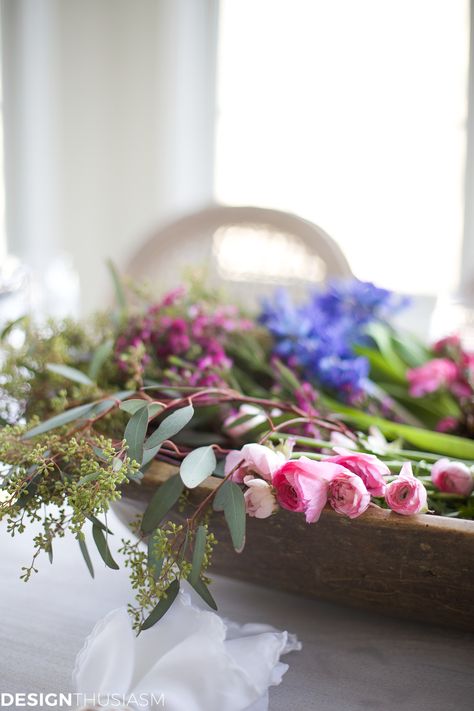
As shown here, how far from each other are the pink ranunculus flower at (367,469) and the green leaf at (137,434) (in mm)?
130

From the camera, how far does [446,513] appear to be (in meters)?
0.58

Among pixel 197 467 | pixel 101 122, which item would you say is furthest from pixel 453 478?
pixel 101 122

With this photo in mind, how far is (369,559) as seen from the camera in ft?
1.70

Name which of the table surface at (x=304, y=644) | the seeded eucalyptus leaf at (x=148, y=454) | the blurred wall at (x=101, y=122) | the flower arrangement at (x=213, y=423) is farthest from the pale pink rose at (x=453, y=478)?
the blurred wall at (x=101, y=122)

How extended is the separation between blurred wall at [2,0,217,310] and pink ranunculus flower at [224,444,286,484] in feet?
7.93

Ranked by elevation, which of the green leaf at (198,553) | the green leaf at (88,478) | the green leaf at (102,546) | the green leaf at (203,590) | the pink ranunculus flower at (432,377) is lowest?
the pink ranunculus flower at (432,377)

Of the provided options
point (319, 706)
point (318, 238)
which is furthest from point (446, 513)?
point (318, 238)

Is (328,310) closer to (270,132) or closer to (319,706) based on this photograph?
(319,706)

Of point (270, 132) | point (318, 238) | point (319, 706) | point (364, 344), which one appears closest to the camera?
point (319, 706)

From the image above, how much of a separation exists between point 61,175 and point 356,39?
135cm

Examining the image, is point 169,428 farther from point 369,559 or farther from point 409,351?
point 409,351

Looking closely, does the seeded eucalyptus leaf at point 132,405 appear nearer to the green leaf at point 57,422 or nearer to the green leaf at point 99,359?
the green leaf at point 57,422

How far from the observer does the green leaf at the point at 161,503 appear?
518 mm
